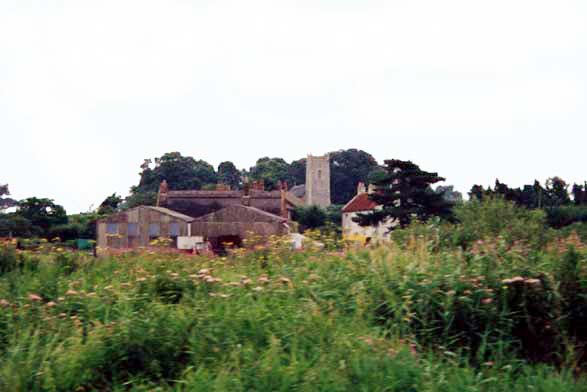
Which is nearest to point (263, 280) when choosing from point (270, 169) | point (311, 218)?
point (311, 218)

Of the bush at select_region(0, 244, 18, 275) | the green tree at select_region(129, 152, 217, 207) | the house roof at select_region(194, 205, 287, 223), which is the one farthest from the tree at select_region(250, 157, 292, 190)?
the bush at select_region(0, 244, 18, 275)

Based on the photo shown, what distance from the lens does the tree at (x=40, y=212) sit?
1054 inches

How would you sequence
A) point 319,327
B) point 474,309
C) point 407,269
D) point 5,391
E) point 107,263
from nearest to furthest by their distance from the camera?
point 5,391 → point 319,327 → point 474,309 → point 407,269 → point 107,263

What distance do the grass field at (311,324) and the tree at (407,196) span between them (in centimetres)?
4267

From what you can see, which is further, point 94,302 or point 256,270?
point 256,270

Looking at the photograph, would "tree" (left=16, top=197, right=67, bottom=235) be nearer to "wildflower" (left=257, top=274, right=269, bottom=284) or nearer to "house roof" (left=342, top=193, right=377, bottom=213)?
"wildflower" (left=257, top=274, right=269, bottom=284)

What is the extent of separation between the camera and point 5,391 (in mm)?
4191

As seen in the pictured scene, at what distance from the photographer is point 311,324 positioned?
5.19 meters

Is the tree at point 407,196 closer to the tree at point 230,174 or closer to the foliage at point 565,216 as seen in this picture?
the foliage at point 565,216

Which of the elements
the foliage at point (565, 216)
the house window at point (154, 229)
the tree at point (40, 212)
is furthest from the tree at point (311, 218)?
the tree at point (40, 212)

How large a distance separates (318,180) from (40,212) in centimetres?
9045

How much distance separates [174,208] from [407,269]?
72.6 m

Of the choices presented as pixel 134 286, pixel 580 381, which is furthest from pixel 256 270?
pixel 580 381

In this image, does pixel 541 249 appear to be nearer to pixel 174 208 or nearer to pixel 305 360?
pixel 305 360
